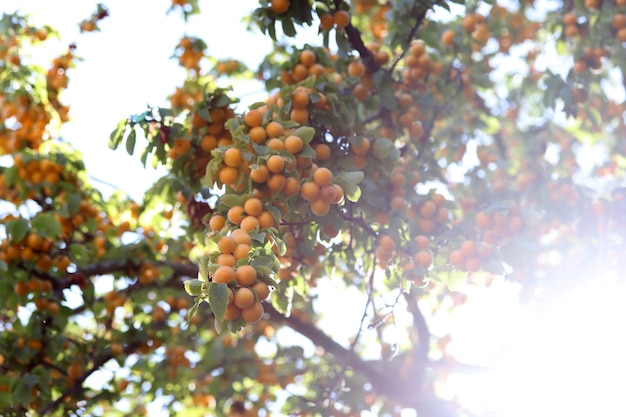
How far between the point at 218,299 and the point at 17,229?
2.40 meters

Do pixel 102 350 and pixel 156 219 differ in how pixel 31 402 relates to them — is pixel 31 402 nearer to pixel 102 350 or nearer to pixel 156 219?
pixel 102 350

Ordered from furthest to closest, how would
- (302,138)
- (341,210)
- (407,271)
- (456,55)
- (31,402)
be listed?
(456,55)
(31,402)
(407,271)
(341,210)
(302,138)

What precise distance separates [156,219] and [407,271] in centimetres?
253

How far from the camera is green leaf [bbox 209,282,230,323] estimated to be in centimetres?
196

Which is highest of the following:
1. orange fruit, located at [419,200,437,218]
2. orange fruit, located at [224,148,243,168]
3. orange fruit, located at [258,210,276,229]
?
orange fruit, located at [419,200,437,218]

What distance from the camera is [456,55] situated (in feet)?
16.7

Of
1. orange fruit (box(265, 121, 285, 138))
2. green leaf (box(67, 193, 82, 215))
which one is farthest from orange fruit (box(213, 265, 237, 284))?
green leaf (box(67, 193, 82, 215))

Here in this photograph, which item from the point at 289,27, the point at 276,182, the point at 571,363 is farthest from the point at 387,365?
the point at 276,182

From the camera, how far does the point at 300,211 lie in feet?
9.89

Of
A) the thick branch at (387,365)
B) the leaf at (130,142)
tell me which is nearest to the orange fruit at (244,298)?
the leaf at (130,142)

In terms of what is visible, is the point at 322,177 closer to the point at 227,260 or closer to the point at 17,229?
the point at 227,260

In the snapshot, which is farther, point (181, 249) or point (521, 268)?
point (181, 249)

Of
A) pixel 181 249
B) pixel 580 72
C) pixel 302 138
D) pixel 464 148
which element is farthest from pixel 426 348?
pixel 302 138

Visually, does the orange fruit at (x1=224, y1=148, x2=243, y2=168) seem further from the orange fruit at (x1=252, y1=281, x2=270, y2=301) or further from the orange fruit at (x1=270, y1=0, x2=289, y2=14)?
the orange fruit at (x1=270, y1=0, x2=289, y2=14)
